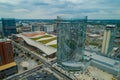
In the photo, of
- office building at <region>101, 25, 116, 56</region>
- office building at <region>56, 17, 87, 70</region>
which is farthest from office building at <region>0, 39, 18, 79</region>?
office building at <region>101, 25, 116, 56</region>

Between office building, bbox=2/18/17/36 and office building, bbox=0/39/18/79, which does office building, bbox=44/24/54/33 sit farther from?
office building, bbox=0/39/18/79

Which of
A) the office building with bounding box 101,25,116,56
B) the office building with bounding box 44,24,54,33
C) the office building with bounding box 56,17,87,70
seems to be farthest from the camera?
the office building with bounding box 44,24,54,33

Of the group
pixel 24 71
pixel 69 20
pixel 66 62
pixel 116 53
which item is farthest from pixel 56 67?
pixel 116 53

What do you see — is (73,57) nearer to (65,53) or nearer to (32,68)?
(65,53)

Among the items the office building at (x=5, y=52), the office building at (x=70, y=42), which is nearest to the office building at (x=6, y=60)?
the office building at (x=5, y=52)

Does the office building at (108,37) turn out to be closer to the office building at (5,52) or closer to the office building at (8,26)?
the office building at (5,52)

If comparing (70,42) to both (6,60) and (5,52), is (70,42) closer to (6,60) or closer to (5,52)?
(5,52)
